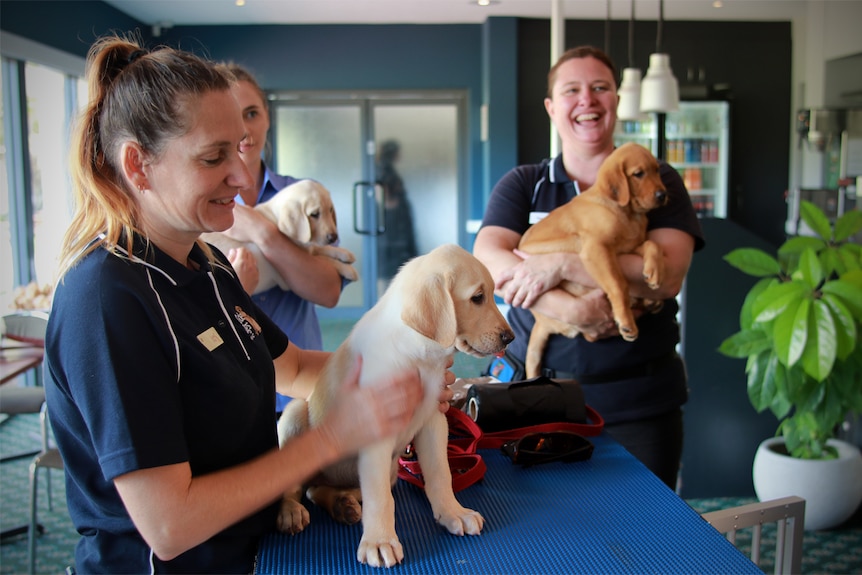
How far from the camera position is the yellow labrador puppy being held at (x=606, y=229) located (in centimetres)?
228

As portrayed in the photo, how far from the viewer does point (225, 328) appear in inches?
49.7

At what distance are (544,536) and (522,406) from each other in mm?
527

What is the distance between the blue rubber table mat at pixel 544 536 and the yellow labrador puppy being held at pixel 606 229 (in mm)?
748

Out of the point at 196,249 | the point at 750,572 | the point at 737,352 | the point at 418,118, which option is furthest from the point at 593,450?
the point at 418,118

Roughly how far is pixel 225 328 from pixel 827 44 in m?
9.20

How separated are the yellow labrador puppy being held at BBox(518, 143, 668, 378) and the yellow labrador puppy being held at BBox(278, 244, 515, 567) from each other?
95 cm

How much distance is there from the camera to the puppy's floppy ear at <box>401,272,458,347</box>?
126cm

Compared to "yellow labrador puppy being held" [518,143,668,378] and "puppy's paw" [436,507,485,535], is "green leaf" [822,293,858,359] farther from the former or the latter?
"puppy's paw" [436,507,485,535]

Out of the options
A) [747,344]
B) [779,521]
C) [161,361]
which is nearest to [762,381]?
[747,344]

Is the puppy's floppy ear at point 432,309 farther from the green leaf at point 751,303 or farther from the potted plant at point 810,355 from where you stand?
the green leaf at point 751,303

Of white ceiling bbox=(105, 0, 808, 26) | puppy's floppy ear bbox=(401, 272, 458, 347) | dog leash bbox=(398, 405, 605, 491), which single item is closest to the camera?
puppy's floppy ear bbox=(401, 272, 458, 347)

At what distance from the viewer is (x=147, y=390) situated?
1053 millimetres

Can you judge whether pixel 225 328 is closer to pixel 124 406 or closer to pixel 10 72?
pixel 124 406

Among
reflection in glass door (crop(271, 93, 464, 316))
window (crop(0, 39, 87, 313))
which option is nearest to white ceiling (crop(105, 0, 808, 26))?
reflection in glass door (crop(271, 93, 464, 316))
